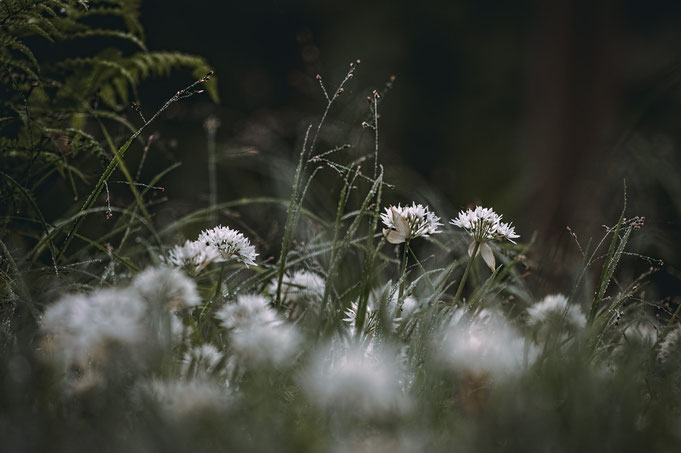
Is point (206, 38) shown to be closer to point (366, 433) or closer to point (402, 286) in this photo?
point (402, 286)

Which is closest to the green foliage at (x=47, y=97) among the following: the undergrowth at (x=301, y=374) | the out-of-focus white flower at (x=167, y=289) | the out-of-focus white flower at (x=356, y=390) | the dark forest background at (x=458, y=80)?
the undergrowth at (x=301, y=374)

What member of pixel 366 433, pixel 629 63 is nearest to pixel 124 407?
pixel 366 433

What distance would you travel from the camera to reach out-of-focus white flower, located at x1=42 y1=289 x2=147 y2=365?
744mm

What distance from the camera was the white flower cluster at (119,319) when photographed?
2.46 feet

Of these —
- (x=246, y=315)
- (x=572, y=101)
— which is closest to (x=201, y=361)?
(x=246, y=315)

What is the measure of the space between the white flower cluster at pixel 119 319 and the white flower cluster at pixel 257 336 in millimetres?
73

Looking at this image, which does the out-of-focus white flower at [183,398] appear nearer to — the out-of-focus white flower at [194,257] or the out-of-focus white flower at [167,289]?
the out-of-focus white flower at [167,289]

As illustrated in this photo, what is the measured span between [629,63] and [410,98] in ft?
7.69

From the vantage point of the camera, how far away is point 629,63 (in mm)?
6531

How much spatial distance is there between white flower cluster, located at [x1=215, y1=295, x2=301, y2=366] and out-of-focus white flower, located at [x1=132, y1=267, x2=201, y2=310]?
0.07 meters

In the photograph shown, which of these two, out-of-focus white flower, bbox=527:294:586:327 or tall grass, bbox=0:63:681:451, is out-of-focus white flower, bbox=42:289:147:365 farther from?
out-of-focus white flower, bbox=527:294:586:327

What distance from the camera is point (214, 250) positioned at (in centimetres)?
111

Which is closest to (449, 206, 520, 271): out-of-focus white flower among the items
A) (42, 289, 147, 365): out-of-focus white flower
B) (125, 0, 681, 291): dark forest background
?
(42, 289, 147, 365): out-of-focus white flower

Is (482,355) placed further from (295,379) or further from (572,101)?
(572,101)
